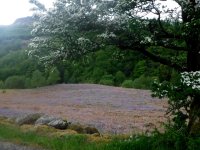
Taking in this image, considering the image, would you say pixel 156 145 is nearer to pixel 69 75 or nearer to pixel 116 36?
pixel 116 36

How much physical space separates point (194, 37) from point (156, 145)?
4.14 metres

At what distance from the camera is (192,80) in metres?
15.8

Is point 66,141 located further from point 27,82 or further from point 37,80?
point 27,82

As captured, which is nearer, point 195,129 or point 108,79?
point 195,129

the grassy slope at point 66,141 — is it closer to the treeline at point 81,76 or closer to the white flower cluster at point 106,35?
the white flower cluster at point 106,35

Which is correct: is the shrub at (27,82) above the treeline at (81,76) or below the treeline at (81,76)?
below

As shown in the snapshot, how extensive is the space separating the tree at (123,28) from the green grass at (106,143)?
3.98 feet

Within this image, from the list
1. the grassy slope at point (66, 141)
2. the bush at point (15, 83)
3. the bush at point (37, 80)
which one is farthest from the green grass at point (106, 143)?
the bush at point (15, 83)

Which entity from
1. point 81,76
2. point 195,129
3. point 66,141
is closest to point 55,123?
point 66,141

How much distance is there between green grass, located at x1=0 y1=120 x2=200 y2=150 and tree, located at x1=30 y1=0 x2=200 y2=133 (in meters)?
1.21

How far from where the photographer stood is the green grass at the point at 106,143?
16.3m

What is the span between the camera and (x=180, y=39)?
17.6 meters

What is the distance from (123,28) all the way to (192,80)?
325cm

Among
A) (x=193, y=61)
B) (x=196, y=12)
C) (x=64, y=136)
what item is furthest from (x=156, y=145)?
(x=64, y=136)
